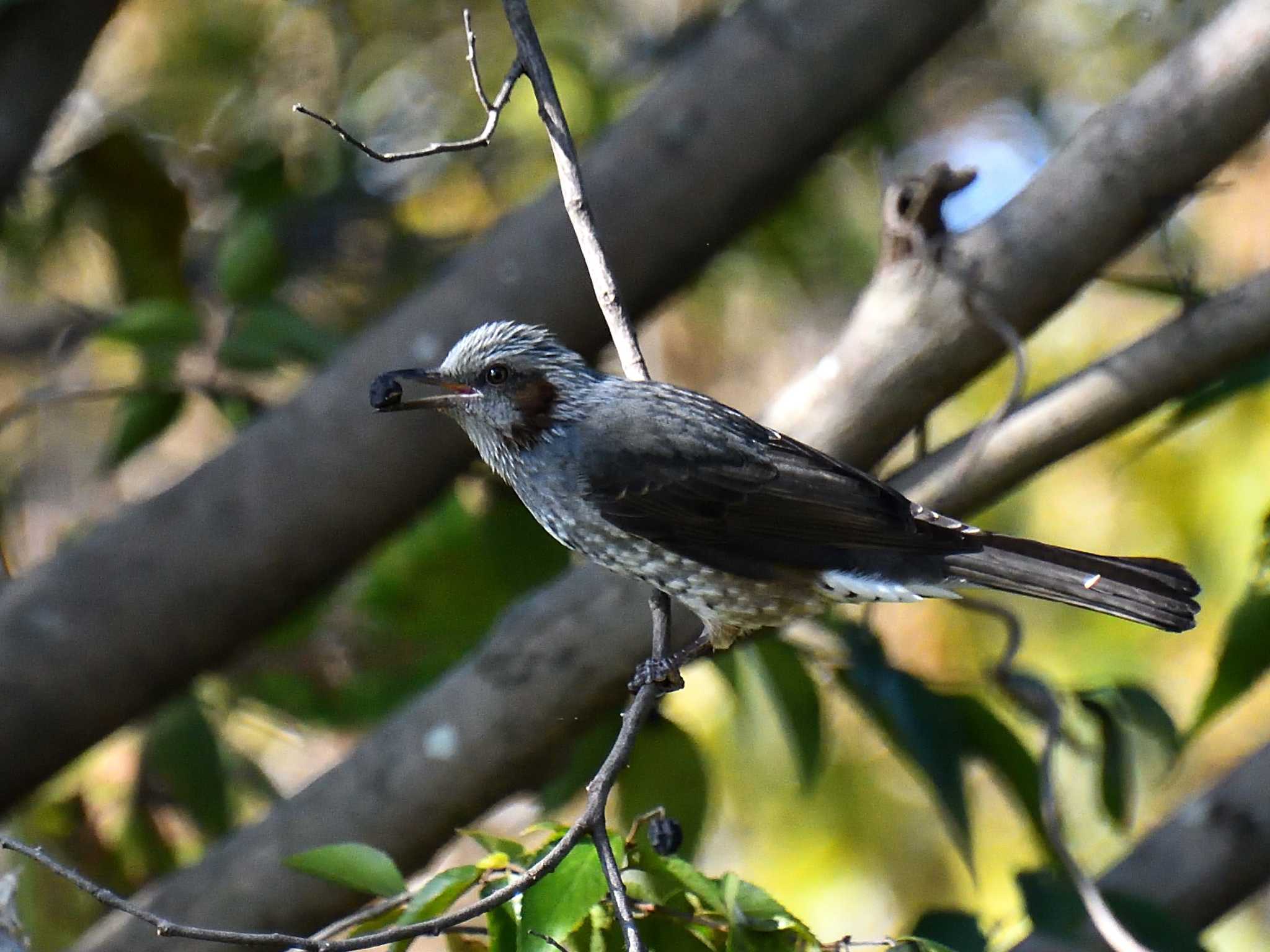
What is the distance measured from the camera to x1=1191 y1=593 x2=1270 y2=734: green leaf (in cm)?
343

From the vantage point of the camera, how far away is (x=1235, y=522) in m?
5.01

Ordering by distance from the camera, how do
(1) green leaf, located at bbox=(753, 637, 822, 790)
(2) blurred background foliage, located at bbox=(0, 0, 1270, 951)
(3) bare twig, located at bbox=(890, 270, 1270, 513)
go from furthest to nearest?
1. (2) blurred background foliage, located at bbox=(0, 0, 1270, 951)
2. (1) green leaf, located at bbox=(753, 637, 822, 790)
3. (3) bare twig, located at bbox=(890, 270, 1270, 513)

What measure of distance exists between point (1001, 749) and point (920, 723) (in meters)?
0.28

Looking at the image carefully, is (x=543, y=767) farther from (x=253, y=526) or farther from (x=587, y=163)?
(x=587, y=163)

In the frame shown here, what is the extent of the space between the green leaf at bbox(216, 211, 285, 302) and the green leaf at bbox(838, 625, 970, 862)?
214 cm

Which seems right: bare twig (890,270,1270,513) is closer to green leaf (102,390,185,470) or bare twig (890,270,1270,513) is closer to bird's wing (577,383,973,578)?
bird's wing (577,383,973,578)

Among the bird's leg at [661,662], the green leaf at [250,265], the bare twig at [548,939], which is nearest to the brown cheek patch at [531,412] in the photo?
the bird's leg at [661,662]

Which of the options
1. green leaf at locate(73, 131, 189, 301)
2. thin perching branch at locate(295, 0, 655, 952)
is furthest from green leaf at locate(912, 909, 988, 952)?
green leaf at locate(73, 131, 189, 301)

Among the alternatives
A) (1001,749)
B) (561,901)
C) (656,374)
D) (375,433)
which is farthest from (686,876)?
(656,374)

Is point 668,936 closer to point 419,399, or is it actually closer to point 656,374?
point 419,399

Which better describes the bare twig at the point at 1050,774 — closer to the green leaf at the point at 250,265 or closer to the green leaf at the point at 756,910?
the green leaf at the point at 756,910

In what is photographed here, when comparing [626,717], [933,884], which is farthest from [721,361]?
[626,717]

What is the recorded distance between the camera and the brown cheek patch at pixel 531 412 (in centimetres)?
328

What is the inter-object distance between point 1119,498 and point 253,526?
3242mm
